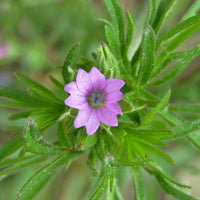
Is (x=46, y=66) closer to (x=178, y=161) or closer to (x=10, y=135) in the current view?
(x=10, y=135)

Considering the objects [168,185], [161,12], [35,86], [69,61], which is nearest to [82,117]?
[69,61]

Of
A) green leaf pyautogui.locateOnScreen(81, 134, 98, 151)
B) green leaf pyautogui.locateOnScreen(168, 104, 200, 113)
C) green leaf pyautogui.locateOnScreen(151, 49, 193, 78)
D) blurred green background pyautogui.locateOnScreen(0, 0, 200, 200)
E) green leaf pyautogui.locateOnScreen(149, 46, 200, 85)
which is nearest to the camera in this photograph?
green leaf pyautogui.locateOnScreen(81, 134, 98, 151)

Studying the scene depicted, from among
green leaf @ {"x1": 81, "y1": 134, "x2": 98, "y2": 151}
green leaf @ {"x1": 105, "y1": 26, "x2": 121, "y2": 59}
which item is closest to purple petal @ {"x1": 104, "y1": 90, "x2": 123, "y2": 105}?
green leaf @ {"x1": 81, "y1": 134, "x2": 98, "y2": 151}

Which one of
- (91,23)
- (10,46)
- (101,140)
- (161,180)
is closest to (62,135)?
(101,140)

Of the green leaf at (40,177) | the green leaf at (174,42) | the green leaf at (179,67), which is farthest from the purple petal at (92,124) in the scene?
the green leaf at (174,42)

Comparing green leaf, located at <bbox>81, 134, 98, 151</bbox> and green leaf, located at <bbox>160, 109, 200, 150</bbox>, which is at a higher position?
green leaf, located at <bbox>81, 134, 98, 151</bbox>

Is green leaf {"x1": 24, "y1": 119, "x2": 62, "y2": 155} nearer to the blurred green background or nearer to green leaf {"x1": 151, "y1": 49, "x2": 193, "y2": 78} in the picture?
green leaf {"x1": 151, "y1": 49, "x2": 193, "y2": 78}

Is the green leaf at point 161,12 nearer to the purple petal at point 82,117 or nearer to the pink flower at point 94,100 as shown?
the pink flower at point 94,100
